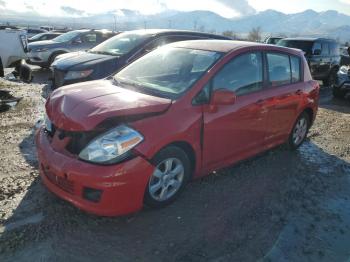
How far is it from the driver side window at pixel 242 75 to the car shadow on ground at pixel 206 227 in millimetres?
1158

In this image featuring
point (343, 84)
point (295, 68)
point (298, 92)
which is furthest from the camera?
point (343, 84)

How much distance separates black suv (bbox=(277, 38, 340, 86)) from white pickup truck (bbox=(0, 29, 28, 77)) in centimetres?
910

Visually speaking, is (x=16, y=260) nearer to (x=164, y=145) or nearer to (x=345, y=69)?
(x=164, y=145)

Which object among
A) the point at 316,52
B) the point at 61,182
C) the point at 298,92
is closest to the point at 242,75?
the point at 298,92

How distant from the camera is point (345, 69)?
1195cm

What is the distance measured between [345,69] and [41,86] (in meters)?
8.97

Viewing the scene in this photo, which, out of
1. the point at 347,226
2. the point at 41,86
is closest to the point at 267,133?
the point at 347,226

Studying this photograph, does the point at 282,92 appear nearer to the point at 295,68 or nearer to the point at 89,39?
the point at 295,68

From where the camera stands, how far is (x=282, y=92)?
5352 millimetres

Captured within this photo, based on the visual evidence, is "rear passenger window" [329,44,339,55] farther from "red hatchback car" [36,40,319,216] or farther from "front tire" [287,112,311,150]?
"red hatchback car" [36,40,319,216]

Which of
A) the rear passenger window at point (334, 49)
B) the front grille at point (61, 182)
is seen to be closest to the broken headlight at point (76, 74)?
the front grille at point (61, 182)

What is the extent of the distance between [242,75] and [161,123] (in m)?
1.49

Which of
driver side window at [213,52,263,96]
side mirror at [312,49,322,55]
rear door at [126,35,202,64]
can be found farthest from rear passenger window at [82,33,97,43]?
driver side window at [213,52,263,96]

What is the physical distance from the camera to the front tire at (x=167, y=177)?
376 cm
